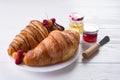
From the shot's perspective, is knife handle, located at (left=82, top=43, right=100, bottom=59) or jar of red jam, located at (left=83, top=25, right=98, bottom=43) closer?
knife handle, located at (left=82, top=43, right=100, bottom=59)

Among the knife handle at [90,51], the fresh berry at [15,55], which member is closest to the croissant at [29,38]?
the fresh berry at [15,55]

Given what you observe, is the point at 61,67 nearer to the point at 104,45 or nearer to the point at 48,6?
the point at 104,45

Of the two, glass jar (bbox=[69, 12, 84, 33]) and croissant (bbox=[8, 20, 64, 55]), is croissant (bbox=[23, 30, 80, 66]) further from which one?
glass jar (bbox=[69, 12, 84, 33])

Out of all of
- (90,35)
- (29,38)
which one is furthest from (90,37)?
(29,38)

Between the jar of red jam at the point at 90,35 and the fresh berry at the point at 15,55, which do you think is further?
the jar of red jam at the point at 90,35

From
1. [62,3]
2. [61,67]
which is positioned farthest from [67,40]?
[62,3]

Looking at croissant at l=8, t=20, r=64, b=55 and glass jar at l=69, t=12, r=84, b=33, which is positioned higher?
croissant at l=8, t=20, r=64, b=55

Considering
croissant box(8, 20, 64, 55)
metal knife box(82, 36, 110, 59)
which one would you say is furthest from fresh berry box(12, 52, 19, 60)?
metal knife box(82, 36, 110, 59)

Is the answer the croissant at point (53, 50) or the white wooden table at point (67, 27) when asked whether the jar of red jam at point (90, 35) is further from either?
the croissant at point (53, 50)
